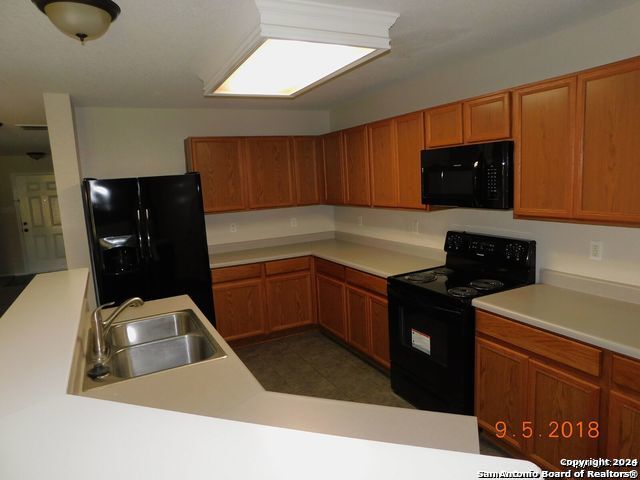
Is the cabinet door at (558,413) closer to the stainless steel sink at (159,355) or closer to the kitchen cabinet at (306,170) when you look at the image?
the stainless steel sink at (159,355)

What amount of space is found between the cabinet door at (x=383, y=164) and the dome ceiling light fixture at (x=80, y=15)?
2210 millimetres

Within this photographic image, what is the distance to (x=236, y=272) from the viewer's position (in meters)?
3.91

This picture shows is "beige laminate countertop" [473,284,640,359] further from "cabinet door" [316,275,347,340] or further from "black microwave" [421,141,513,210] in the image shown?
"cabinet door" [316,275,347,340]

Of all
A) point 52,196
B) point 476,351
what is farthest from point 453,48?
point 52,196

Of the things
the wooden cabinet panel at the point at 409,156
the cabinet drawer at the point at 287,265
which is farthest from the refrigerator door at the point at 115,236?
the wooden cabinet panel at the point at 409,156

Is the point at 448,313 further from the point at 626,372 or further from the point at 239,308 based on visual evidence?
the point at 239,308

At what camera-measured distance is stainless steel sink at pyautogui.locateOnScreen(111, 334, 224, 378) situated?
6.33 ft

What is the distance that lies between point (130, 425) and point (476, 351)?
210 cm

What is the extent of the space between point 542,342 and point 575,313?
0.77 ft

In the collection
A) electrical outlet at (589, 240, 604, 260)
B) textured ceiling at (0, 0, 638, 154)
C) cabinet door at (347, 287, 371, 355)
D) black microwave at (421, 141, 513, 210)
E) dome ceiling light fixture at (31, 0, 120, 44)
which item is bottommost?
cabinet door at (347, 287, 371, 355)

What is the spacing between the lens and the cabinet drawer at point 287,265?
4.04m

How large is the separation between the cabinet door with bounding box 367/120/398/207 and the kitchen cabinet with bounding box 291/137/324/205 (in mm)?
952

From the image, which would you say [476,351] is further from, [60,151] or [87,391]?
[60,151]

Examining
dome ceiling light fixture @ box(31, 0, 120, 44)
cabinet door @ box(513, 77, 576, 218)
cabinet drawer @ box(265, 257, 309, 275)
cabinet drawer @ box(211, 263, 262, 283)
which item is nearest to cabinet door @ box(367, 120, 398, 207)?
cabinet drawer @ box(265, 257, 309, 275)
